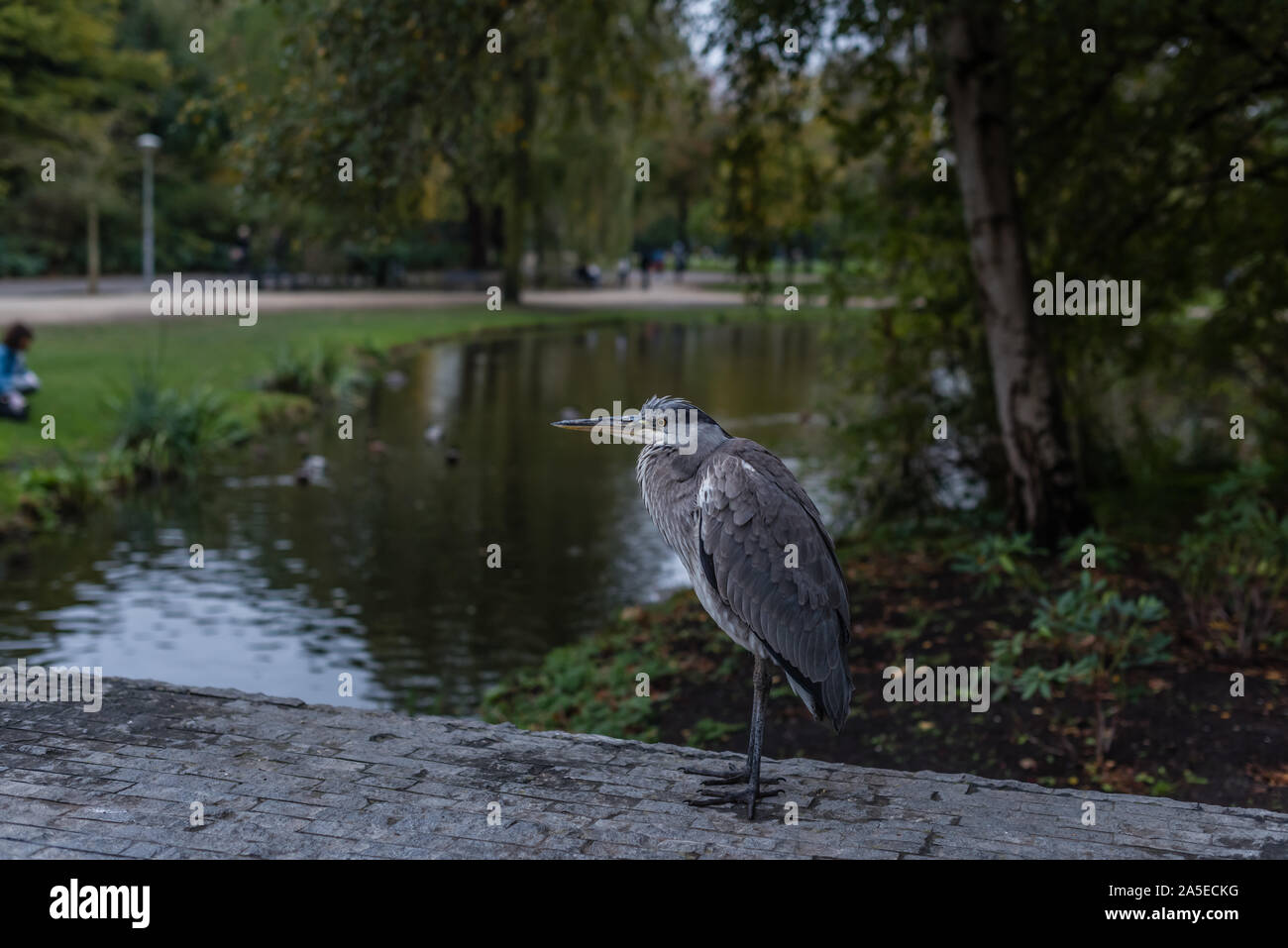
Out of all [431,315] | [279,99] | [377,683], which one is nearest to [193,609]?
[377,683]

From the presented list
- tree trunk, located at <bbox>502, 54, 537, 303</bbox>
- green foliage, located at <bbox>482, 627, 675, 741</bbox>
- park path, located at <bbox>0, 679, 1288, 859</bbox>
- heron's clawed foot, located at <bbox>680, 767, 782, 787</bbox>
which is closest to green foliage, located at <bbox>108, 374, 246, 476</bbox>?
tree trunk, located at <bbox>502, 54, 537, 303</bbox>

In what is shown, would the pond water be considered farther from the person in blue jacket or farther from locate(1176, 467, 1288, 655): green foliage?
locate(1176, 467, 1288, 655): green foliage

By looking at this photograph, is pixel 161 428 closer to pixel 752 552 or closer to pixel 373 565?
pixel 373 565

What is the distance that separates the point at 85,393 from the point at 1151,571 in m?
14.9

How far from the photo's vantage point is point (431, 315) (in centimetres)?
3953

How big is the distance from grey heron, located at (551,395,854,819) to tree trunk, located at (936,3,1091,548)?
5934 millimetres

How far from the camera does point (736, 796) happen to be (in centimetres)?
510

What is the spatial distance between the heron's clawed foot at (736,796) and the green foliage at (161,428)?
43.3 feet

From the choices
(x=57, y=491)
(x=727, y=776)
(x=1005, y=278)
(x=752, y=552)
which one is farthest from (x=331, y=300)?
(x=752, y=552)

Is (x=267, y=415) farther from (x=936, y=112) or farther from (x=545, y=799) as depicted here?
(x=545, y=799)

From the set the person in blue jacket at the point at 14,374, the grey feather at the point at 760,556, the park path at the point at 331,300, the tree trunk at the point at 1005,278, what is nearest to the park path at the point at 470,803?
the grey feather at the point at 760,556

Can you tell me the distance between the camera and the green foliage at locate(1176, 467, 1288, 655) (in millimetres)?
8445

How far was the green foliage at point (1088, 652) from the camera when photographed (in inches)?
301

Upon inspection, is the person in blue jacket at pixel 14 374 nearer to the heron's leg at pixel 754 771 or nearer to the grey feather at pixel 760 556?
the grey feather at pixel 760 556
